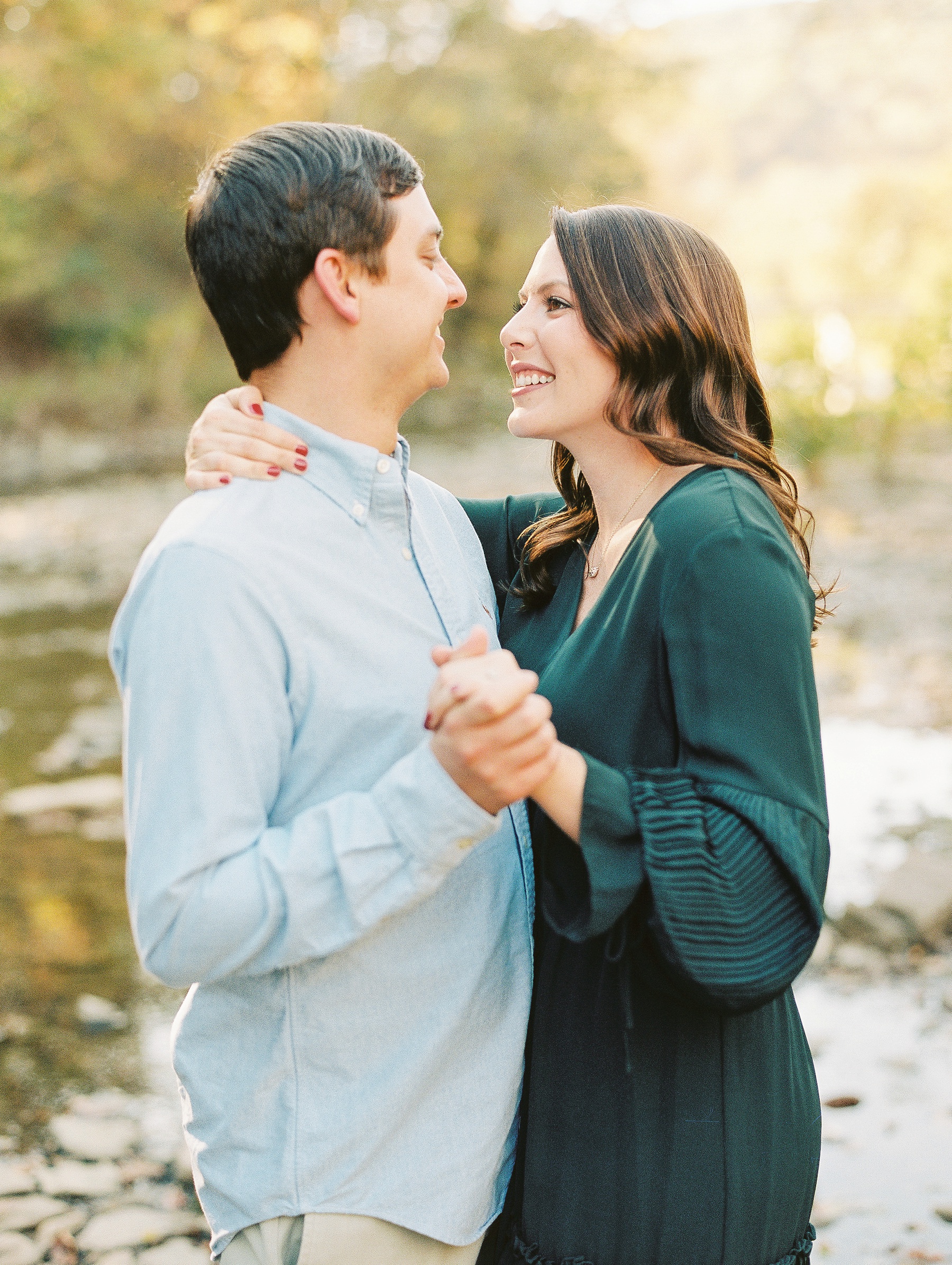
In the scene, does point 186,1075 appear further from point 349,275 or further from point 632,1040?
point 349,275

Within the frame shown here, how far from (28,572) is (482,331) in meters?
22.0

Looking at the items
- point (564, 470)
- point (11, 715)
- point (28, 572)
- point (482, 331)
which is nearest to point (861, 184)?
point (482, 331)

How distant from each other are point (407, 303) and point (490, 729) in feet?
2.46

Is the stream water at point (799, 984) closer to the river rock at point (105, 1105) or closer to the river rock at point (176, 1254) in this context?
the river rock at point (105, 1105)

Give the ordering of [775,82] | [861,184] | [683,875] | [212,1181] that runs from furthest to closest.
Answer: [775,82] → [861,184] → [212,1181] → [683,875]

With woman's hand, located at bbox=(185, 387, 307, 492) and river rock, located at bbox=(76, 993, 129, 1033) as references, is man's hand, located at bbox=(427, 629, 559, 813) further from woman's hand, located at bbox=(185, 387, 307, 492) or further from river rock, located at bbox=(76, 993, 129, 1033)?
river rock, located at bbox=(76, 993, 129, 1033)

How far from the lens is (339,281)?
1748 mm

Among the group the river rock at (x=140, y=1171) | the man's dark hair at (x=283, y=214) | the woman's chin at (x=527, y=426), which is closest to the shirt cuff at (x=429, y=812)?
the man's dark hair at (x=283, y=214)

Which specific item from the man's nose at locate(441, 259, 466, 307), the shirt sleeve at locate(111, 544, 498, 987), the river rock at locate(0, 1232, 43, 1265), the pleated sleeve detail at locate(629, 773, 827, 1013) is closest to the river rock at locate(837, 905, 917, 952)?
the river rock at locate(0, 1232, 43, 1265)

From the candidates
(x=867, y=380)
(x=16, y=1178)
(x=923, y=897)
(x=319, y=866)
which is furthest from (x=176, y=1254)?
(x=867, y=380)

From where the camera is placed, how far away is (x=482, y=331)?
32.8m

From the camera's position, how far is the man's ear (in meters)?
1.72

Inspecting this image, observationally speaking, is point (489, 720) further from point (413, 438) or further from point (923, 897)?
point (413, 438)

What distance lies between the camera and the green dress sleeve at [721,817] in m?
1.55
